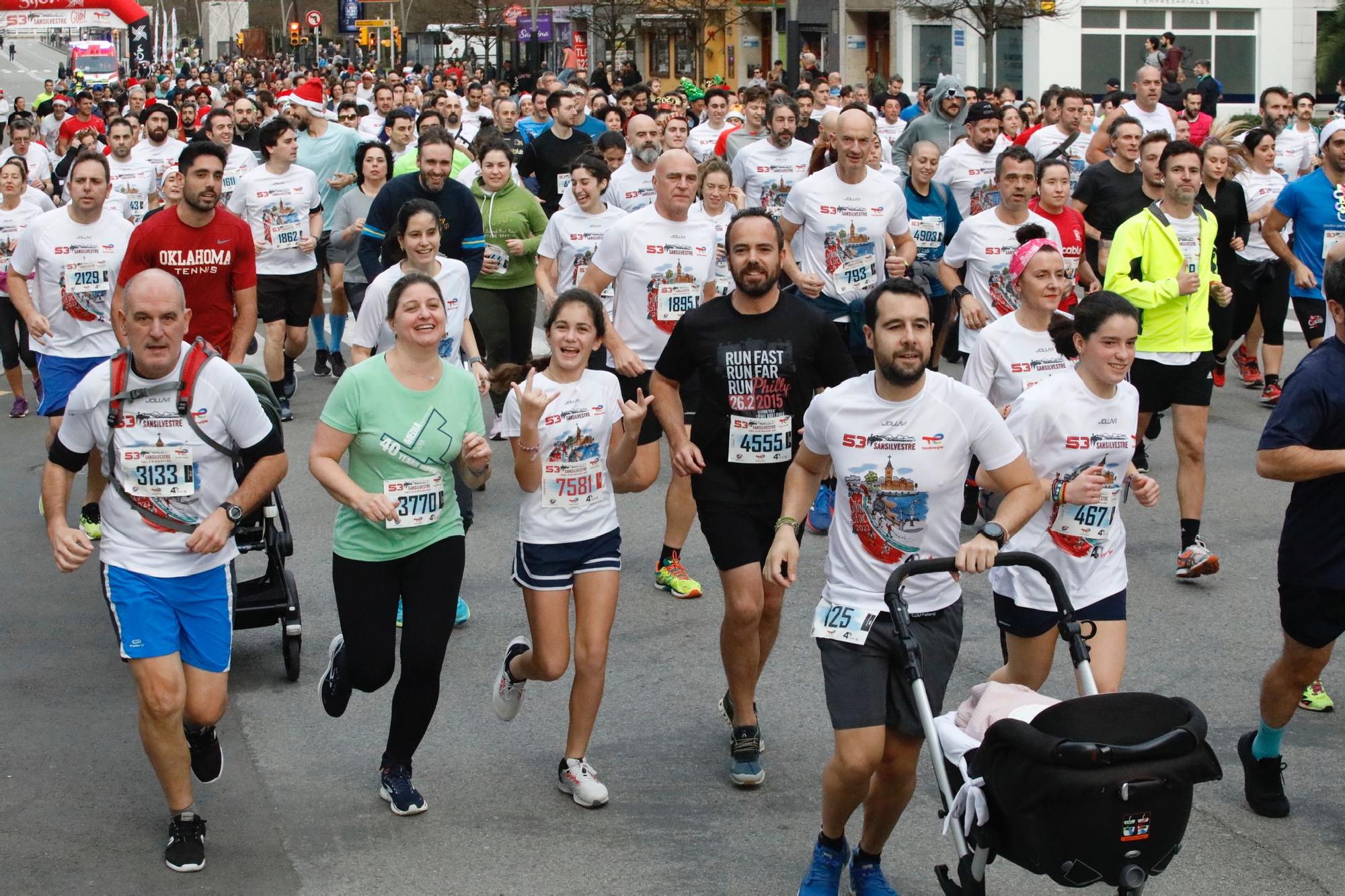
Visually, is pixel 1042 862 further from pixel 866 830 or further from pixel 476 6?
pixel 476 6

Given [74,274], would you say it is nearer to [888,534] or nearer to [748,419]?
[748,419]

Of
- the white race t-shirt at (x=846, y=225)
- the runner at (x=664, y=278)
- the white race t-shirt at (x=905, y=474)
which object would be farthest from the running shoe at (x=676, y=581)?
the white race t-shirt at (x=905, y=474)

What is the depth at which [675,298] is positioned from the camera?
839cm

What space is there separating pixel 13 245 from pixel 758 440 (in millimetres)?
7991

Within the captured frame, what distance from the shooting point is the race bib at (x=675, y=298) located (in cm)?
838

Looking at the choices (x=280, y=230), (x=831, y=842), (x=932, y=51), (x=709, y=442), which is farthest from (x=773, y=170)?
(x=932, y=51)

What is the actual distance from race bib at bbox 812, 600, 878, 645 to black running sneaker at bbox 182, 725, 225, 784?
6.83ft

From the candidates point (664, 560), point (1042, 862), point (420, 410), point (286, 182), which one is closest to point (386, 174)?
point (286, 182)

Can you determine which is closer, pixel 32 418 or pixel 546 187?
pixel 32 418

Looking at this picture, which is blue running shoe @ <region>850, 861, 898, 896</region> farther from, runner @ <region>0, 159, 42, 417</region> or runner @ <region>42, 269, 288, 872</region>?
runner @ <region>0, 159, 42, 417</region>

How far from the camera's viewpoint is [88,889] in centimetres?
526

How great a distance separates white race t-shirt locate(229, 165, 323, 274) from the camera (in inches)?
472

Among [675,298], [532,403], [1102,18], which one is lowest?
[532,403]

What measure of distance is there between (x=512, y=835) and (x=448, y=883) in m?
0.40
